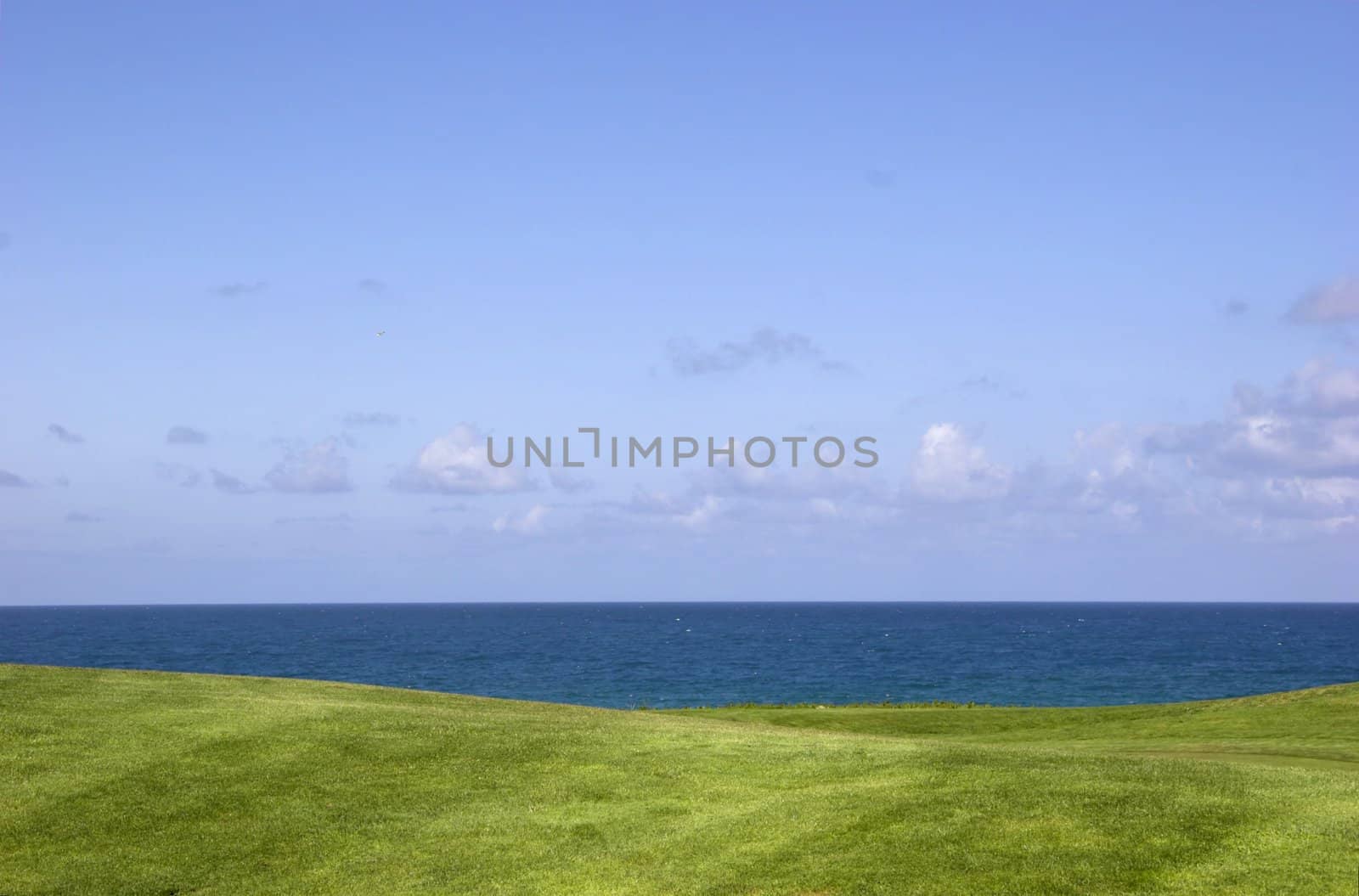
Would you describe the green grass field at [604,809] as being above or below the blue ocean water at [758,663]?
above

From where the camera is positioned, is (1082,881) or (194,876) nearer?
(1082,881)

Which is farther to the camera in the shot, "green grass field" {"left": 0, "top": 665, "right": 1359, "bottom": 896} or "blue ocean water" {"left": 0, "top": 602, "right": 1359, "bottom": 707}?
"blue ocean water" {"left": 0, "top": 602, "right": 1359, "bottom": 707}

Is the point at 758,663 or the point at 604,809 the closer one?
the point at 604,809

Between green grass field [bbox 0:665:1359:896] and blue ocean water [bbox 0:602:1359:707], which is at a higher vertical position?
green grass field [bbox 0:665:1359:896]

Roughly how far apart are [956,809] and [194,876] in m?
12.0

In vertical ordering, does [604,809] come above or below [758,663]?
above

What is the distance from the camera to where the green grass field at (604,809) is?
57.9 feet

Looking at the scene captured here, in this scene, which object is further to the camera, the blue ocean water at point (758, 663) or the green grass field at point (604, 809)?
the blue ocean water at point (758, 663)

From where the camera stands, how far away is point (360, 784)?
22.7 m

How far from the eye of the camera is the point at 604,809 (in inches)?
838

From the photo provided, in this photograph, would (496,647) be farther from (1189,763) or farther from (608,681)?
(1189,763)

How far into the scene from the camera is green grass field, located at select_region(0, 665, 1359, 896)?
17656 mm

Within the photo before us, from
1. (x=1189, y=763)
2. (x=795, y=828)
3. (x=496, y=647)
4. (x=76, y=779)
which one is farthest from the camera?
(x=496, y=647)

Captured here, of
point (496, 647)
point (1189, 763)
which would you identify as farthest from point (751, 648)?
point (1189, 763)
